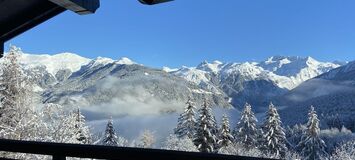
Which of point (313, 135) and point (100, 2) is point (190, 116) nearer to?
point (313, 135)

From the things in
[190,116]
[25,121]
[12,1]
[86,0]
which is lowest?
[86,0]

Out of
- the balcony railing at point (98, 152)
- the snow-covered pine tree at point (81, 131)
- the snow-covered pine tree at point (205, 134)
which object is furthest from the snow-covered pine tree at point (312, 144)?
the balcony railing at point (98, 152)

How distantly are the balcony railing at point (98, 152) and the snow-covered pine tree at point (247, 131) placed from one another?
200 feet

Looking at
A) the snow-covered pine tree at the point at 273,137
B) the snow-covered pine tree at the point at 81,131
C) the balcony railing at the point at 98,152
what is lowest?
the balcony railing at the point at 98,152

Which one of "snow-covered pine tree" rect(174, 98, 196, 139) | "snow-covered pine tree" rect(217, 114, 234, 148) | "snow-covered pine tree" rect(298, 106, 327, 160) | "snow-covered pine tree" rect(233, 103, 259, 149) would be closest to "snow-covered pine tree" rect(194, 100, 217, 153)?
"snow-covered pine tree" rect(217, 114, 234, 148)

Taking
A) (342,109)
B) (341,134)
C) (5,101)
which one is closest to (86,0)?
(5,101)

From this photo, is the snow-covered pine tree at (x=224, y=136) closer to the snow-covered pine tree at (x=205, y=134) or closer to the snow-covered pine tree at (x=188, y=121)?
the snow-covered pine tree at (x=205, y=134)

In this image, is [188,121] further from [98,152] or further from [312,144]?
[98,152]

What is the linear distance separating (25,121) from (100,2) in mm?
16904

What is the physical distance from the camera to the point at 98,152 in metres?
3.69

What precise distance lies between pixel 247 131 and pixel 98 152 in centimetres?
6295

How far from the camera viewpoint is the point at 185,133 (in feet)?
206

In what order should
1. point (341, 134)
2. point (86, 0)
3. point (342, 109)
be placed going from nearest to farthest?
point (86, 0) → point (341, 134) → point (342, 109)

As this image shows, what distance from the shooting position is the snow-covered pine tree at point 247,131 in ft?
214
